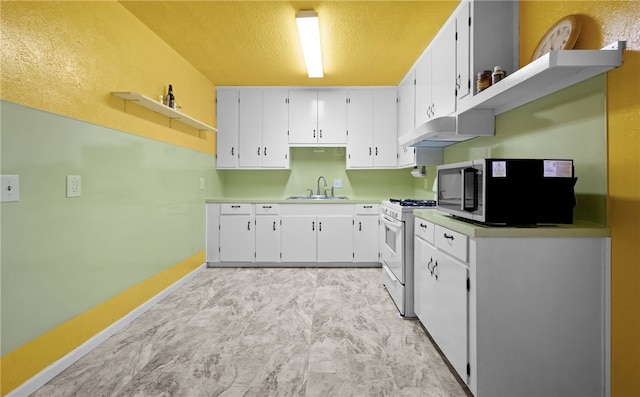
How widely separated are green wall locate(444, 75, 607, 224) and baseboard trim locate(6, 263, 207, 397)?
9.47 feet

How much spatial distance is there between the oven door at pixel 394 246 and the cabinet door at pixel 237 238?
188cm

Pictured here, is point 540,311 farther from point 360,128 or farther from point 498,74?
point 360,128

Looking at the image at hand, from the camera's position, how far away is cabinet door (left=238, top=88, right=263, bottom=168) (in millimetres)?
4461

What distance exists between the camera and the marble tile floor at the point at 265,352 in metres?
1.76

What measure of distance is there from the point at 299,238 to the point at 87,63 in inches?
114

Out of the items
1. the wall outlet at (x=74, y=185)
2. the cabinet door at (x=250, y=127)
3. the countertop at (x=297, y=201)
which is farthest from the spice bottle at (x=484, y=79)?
the cabinet door at (x=250, y=127)

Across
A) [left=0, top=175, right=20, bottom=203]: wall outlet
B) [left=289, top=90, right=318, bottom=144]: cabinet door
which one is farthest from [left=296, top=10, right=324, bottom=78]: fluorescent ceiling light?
[left=0, top=175, right=20, bottom=203]: wall outlet

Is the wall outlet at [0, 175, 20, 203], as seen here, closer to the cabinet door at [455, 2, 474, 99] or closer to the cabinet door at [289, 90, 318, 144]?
the cabinet door at [455, 2, 474, 99]

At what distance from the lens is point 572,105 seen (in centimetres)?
170

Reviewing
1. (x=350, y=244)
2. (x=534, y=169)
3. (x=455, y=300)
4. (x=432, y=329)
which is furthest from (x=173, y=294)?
(x=534, y=169)

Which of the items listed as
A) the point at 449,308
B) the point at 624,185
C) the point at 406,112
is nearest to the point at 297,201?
the point at 406,112

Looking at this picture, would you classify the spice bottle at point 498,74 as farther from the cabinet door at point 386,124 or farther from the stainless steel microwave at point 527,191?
the cabinet door at point 386,124

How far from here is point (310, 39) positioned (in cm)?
292

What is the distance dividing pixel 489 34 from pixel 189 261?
3.69m
